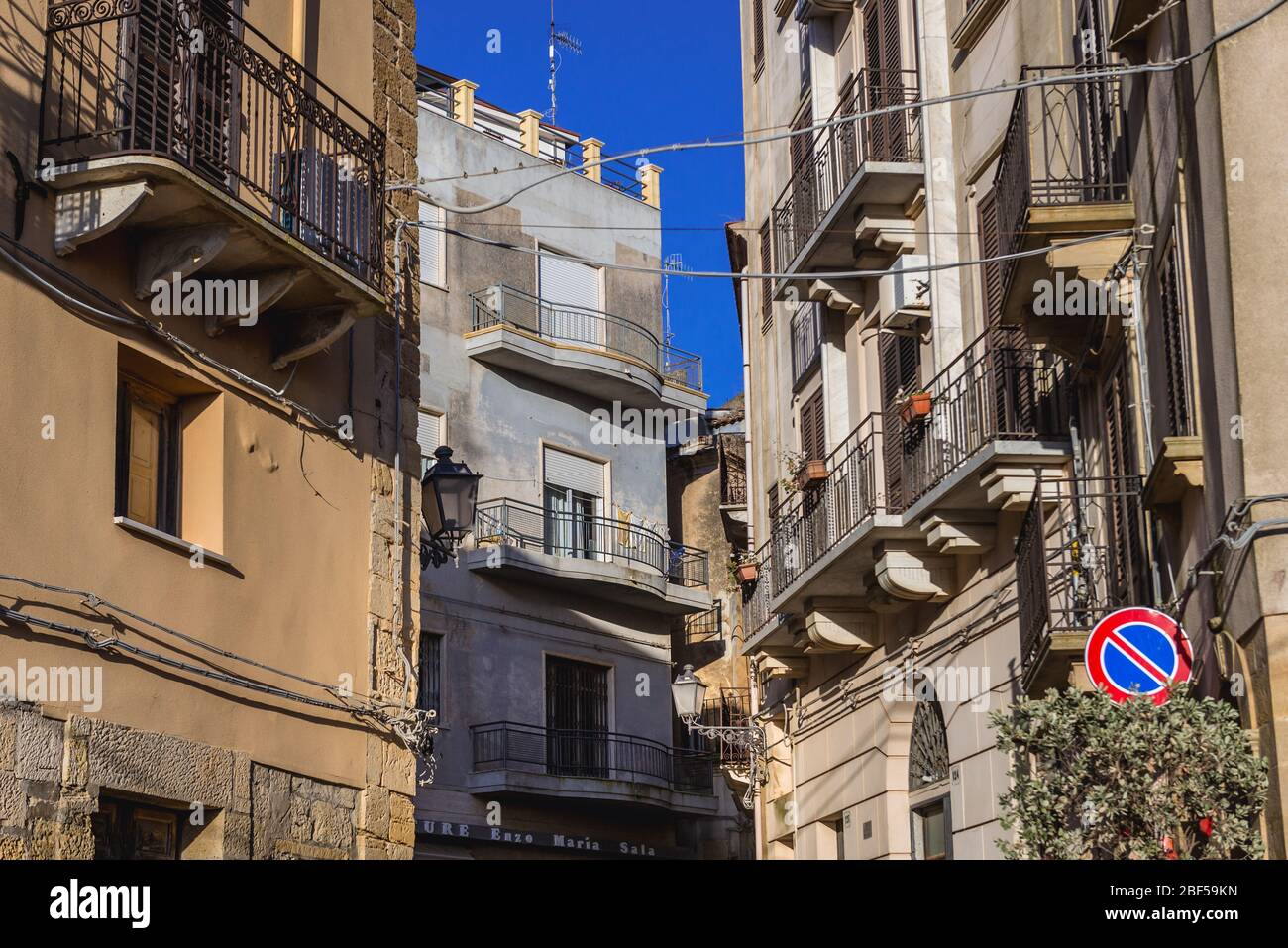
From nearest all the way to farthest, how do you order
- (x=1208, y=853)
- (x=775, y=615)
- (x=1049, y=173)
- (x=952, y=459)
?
(x=1208, y=853)
(x=1049, y=173)
(x=952, y=459)
(x=775, y=615)

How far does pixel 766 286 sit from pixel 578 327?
777 centimetres

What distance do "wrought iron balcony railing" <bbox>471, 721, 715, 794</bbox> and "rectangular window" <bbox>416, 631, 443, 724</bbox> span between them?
827mm

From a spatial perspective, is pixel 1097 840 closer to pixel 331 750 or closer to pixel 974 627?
pixel 331 750

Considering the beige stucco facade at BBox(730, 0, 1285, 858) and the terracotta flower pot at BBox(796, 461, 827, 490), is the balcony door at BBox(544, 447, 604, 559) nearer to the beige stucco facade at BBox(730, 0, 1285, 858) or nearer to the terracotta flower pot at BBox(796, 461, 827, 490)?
the beige stucco facade at BBox(730, 0, 1285, 858)

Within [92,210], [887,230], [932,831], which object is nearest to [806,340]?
[887,230]

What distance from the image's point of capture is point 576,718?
100 ft

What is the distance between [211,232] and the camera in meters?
11.4

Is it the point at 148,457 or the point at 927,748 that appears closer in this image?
the point at 148,457

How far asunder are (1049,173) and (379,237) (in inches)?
197

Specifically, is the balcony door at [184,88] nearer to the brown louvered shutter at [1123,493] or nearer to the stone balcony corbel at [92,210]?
the stone balcony corbel at [92,210]

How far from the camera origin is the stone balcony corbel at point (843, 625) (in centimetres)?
2066

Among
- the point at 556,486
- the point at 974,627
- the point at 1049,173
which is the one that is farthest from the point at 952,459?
the point at 556,486

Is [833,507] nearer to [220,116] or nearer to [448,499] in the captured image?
[448,499]

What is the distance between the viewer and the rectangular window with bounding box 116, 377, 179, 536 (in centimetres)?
1138
